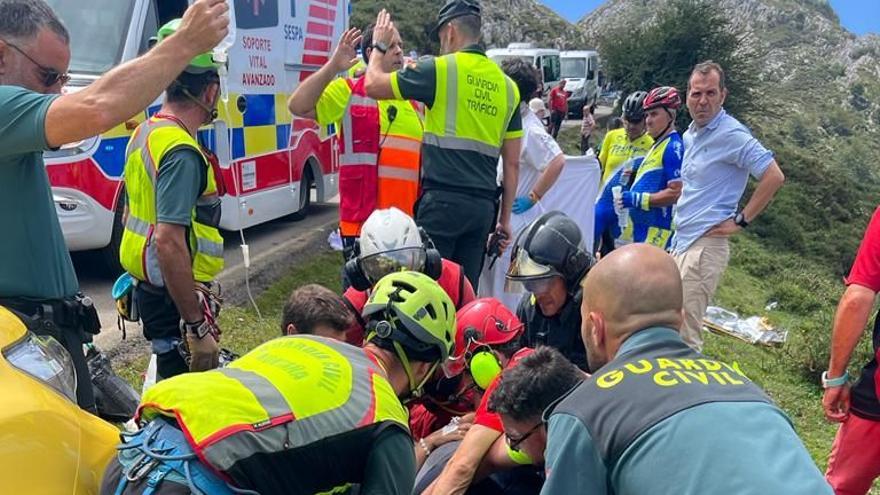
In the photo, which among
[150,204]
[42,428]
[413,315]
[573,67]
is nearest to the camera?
[42,428]

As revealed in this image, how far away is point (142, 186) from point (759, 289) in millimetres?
11071

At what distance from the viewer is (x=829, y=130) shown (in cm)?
5506

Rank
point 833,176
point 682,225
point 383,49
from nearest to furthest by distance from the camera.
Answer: point 383,49
point 682,225
point 833,176

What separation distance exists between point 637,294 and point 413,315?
0.72 meters

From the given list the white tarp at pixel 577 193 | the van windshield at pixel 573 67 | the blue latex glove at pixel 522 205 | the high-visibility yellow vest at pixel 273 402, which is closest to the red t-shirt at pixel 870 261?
the high-visibility yellow vest at pixel 273 402

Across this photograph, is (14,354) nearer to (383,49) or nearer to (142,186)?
(142,186)

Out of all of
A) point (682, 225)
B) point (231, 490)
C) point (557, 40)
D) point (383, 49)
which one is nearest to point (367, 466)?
point (231, 490)

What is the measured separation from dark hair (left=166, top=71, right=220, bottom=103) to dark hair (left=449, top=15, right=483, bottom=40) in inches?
68.5

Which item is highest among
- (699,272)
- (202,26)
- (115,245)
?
(202,26)

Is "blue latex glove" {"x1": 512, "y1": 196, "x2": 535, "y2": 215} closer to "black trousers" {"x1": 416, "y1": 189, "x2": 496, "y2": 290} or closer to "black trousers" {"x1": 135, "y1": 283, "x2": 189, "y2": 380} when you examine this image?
"black trousers" {"x1": 416, "y1": 189, "x2": 496, "y2": 290}

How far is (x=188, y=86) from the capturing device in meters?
3.39

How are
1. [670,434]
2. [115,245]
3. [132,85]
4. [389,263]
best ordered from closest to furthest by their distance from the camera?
[670,434]
[132,85]
[389,263]
[115,245]

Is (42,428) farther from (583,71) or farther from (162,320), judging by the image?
(583,71)

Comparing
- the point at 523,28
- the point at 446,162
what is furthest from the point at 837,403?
the point at 523,28
